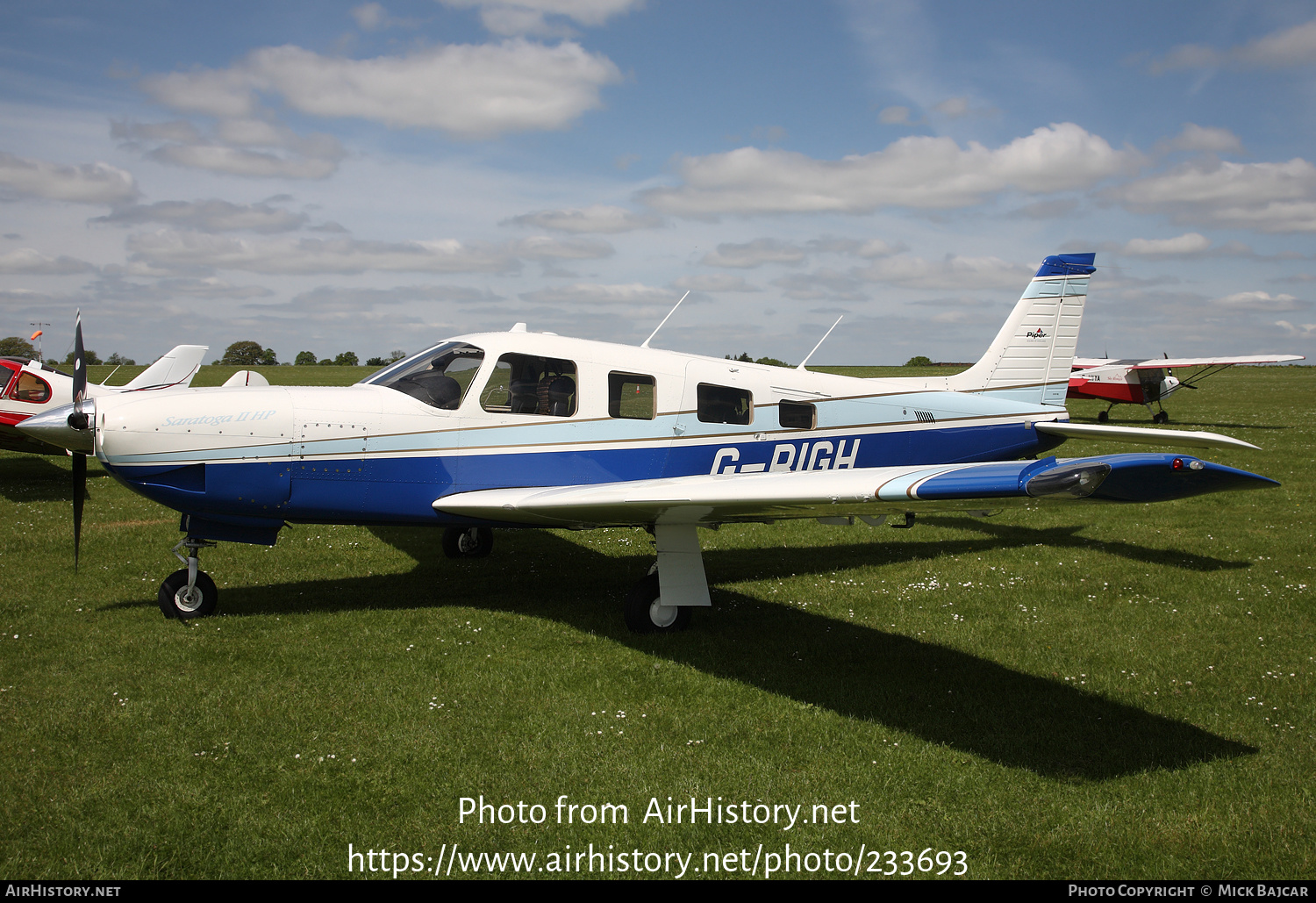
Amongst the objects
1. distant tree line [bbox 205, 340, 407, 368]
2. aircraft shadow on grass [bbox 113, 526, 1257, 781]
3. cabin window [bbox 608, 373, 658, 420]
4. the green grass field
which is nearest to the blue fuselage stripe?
cabin window [bbox 608, 373, 658, 420]

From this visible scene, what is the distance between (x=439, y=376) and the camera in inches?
290

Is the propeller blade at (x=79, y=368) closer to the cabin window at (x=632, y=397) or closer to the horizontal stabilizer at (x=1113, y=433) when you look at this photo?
the cabin window at (x=632, y=397)

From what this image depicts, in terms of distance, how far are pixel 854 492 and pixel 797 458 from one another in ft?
11.4

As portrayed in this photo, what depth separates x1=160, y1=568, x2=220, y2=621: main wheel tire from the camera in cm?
Answer: 716

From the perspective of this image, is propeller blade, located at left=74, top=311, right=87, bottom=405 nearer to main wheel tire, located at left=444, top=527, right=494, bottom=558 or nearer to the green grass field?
the green grass field

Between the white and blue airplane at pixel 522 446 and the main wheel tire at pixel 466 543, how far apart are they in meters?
2.46

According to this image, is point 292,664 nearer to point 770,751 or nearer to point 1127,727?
point 770,751

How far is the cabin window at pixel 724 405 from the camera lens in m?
7.92

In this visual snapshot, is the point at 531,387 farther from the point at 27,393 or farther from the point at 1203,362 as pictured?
the point at 1203,362

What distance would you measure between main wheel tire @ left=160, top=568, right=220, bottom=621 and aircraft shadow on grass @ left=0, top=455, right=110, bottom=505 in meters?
7.95

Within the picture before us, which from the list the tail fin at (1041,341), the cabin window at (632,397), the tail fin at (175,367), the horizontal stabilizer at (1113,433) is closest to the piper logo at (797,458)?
the cabin window at (632,397)

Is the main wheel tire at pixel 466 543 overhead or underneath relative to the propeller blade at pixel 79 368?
underneath

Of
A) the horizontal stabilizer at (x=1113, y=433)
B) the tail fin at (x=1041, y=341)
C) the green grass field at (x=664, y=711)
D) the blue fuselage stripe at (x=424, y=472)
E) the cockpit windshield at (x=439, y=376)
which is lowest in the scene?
the green grass field at (x=664, y=711)
